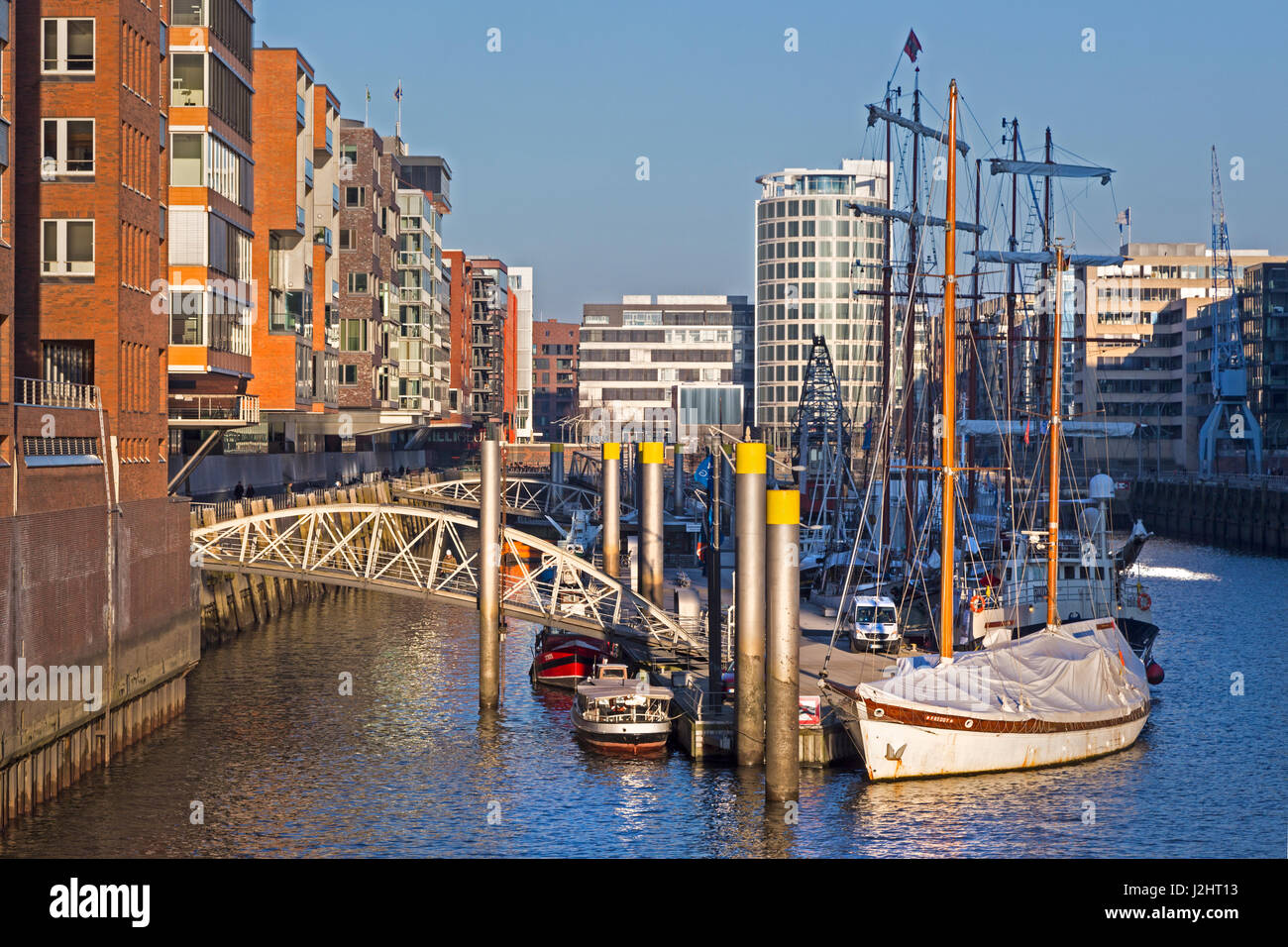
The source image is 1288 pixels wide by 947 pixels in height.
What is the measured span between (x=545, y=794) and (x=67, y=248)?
867 inches

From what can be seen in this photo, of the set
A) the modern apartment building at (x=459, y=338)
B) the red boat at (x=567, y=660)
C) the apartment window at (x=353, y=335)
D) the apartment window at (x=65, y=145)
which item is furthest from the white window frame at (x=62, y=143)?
the modern apartment building at (x=459, y=338)

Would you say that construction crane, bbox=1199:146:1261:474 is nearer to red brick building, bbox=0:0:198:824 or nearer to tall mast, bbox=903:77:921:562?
tall mast, bbox=903:77:921:562

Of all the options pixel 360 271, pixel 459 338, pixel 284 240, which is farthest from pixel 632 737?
pixel 459 338

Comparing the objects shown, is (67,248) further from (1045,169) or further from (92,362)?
(1045,169)

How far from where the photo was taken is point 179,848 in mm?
37594

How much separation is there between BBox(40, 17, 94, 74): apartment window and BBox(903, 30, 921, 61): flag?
51.2m

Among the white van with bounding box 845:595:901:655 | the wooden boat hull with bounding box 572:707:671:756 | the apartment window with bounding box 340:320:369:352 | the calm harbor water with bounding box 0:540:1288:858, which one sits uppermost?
the apartment window with bounding box 340:320:369:352

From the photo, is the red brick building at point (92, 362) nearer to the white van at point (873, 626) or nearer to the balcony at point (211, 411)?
the balcony at point (211, 411)

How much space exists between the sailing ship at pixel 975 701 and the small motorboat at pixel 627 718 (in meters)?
5.78

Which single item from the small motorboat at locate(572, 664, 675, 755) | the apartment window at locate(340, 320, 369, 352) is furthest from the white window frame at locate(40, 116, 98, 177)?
the apartment window at locate(340, 320, 369, 352)

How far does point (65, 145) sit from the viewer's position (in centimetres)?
4841

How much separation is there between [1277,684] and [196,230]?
4609 cm

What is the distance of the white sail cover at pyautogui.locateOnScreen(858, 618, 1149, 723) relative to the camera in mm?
43406
